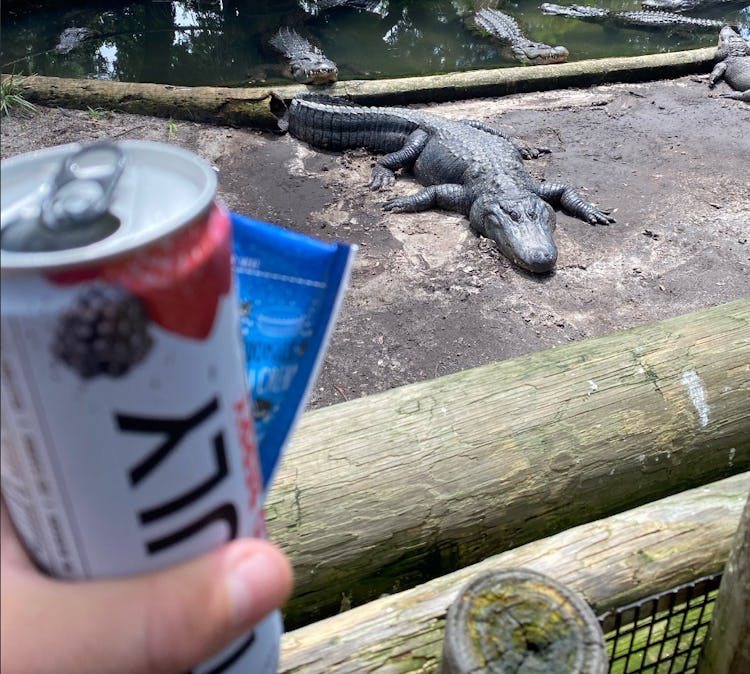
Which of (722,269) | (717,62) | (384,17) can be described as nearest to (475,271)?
(722,269)

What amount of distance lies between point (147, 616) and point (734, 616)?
98cm

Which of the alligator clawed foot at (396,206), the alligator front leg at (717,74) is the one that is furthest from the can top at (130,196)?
the alligator front leg at (717,74)

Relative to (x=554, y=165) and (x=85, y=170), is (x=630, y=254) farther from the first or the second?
(x=85, y=170)

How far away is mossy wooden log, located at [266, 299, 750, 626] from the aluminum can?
0.85 meters

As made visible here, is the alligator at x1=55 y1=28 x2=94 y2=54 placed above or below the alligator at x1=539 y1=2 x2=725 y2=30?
above

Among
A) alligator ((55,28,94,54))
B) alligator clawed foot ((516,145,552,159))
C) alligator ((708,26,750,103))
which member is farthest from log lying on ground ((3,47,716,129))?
alligator ((55,28,94,54))

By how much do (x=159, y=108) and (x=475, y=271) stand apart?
3.26 metres

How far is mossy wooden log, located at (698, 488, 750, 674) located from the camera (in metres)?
1.02

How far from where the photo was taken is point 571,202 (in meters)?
4.42

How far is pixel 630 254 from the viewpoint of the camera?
3928 millimetres

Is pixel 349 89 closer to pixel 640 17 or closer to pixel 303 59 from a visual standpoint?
pixel 303 59

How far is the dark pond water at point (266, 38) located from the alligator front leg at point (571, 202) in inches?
166

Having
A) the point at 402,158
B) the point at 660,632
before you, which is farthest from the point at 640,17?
the point at 660,632

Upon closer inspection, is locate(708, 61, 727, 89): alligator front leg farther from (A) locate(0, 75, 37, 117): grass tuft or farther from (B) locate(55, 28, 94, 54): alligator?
(B) locate(55, 28, 94, 54): alligator
